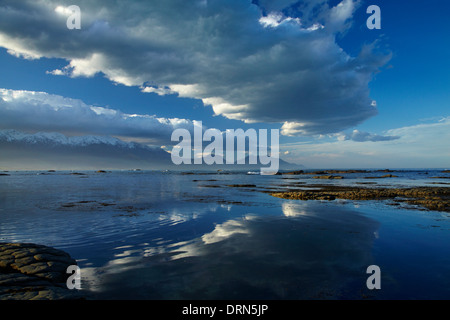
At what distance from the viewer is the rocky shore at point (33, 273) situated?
684 centimetres

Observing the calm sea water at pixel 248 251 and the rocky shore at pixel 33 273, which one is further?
the calm sea water at pixel 248 251

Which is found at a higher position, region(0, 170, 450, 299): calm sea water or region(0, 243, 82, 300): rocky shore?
region(0, 243, 82, 300): rocky shore

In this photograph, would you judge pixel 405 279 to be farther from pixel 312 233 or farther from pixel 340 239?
pixel 312 233

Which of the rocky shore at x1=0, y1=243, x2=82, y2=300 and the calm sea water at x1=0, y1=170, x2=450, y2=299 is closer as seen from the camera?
the rocky shore at x1=0, y1=243, x2=82, y2=300

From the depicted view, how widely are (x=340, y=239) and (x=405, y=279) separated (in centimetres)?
520

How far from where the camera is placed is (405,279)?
8852 mm

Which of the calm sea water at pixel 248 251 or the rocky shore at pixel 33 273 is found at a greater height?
the rocky shore at pixel 33 273

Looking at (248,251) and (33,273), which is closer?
(33,273)

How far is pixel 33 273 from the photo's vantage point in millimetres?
8414

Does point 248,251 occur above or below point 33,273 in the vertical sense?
below

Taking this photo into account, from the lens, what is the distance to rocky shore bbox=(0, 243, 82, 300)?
684cm
